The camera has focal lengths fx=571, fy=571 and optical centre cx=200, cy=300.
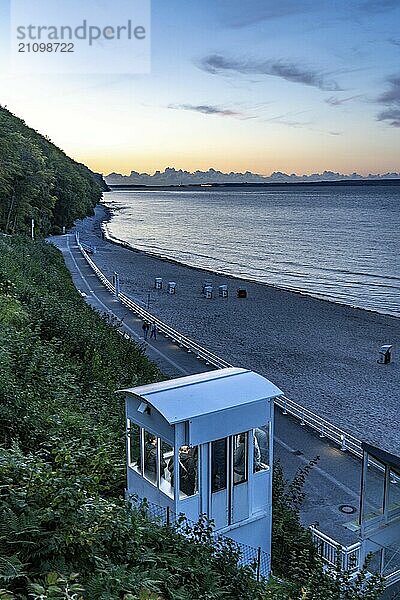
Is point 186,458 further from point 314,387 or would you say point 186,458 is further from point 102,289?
point 102,289

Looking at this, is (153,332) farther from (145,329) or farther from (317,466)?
(317,466)

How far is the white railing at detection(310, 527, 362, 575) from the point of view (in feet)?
27.1

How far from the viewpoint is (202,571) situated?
5824 mm

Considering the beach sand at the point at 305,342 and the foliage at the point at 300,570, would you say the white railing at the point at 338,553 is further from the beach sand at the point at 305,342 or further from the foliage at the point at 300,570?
the beach sand at the point at 305,342

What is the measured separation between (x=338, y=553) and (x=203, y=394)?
10.4 ft

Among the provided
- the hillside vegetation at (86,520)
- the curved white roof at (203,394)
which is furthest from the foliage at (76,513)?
the curved white roof at (203,394)

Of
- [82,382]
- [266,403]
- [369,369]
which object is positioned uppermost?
[266,403]

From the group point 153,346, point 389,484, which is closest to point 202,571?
point 389,484

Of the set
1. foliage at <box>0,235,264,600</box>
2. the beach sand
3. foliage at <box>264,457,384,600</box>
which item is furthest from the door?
the beach sand

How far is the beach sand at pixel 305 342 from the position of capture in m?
18.8

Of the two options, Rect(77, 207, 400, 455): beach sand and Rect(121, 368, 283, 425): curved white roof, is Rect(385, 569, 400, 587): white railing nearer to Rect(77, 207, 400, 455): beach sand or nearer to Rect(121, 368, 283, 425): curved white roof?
Rect(121, 368, 283, 425): curved white roof

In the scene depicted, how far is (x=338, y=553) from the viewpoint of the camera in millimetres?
8227

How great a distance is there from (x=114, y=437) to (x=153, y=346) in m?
14.8

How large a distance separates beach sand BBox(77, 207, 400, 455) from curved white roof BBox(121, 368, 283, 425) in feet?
29.4
